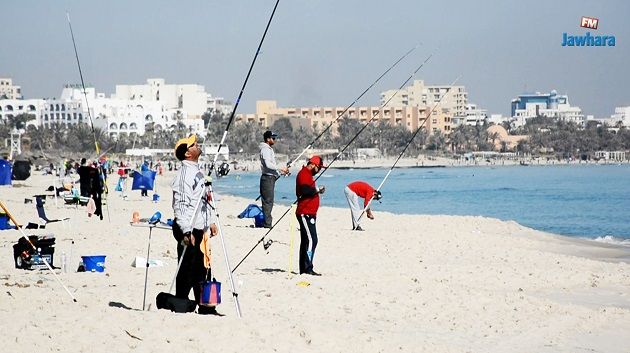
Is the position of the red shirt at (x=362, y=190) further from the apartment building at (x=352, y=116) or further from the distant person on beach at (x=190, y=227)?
the apartment building at (x=352, y=116)

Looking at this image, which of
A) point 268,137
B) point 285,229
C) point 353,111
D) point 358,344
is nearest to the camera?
point 358,344

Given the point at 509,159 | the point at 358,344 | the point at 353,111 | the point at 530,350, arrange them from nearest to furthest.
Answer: the point at 358,344, the point at 530,350, the point at 509,159, the point at 353,111

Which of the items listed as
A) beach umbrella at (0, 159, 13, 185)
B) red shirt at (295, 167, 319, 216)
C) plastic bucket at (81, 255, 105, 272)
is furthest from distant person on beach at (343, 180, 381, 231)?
beach umbrella at (0, 159, 13, 185)

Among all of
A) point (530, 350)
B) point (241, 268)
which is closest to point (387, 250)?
point (241, 268)

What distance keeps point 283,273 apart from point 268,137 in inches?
145

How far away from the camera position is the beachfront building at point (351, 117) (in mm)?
169400

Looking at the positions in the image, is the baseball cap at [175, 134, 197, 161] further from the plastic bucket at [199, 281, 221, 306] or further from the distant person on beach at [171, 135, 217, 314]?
the plastic bucket at [199, 281, 221, 306]

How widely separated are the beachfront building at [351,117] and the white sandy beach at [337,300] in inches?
5932

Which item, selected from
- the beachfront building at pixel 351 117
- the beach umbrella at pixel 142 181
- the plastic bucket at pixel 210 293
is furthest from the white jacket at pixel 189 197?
the beachfront building at pixel 351 117

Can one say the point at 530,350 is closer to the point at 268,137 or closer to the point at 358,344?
the point at 358,344

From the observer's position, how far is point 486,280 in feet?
36.7

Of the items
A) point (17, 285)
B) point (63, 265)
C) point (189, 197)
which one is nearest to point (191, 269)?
point (189, 197)

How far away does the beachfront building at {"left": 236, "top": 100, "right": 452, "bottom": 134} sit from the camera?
169m

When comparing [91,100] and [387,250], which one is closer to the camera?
[387,250]
